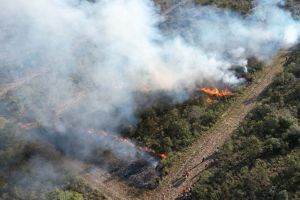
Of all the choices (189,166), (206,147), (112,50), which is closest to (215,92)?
(206,147)

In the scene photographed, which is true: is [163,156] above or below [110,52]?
below

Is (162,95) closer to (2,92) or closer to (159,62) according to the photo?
(159,62)

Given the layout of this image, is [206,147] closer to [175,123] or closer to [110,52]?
[175,123]

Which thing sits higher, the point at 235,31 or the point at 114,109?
the point at 235,31

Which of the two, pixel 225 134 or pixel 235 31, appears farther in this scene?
pixel 235 31

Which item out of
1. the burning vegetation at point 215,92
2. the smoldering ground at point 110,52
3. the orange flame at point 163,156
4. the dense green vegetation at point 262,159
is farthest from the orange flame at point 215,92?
the orange flame at point 163,156

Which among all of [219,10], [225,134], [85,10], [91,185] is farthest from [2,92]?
[219,10]
